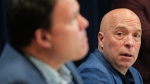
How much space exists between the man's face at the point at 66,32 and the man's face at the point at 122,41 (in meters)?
0.54

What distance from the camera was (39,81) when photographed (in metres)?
0.88

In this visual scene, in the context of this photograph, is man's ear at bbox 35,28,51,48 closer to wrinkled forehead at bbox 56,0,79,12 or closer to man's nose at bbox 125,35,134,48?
wrinkled forehead at bbox 56,0,79,12

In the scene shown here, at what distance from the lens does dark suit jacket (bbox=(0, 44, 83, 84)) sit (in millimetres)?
841

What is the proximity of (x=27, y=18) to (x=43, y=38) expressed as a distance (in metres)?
0.07

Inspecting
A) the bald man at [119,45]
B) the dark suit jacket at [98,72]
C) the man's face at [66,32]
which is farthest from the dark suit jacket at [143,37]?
the man's face at [66,32]

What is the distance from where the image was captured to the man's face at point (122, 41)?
1.46m

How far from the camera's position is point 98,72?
4.41 feet

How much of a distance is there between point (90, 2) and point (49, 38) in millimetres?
1548

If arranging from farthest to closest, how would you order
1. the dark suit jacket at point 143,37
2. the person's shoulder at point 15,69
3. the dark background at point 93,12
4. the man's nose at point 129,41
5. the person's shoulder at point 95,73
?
the dark background at point 93,12 → the dark suit jacket at point 143,37 → the man's nose at point 129,41 → the person's shoulder at point 95,73 → the person's shoulder at point 15,69

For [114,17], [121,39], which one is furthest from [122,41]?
[114,17]

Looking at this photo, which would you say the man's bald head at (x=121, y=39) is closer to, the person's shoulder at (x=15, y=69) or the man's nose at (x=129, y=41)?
the man's nose at (x=129, y=41)

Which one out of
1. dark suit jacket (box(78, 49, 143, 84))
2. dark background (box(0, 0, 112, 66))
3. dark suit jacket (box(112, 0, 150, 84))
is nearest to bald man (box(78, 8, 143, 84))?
dark suit jacket (box(78, 49, 143, 84))

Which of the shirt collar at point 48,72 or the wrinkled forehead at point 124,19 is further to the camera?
the wrinkled forehead at point 124,19

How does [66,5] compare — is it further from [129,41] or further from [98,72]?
[129,41]
